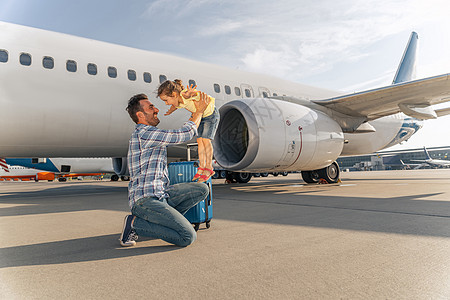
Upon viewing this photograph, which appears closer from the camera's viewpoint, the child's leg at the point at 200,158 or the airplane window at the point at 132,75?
the child's leg at the point at 200,158

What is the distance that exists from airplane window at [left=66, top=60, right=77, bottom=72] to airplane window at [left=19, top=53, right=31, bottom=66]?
58cm

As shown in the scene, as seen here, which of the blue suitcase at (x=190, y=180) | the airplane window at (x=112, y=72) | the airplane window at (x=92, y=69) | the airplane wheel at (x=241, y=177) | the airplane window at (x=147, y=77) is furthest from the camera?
the airplane wheel at (x=241, y=177)

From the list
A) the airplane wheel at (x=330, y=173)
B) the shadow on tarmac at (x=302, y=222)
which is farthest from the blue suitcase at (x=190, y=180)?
the airplane wheel at (x=330, y=173)

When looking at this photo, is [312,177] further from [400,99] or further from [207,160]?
[207,160]

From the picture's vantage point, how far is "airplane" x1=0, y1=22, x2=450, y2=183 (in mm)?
4918

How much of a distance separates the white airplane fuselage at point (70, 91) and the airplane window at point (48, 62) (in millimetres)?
24

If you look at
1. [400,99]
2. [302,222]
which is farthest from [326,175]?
[302,222]

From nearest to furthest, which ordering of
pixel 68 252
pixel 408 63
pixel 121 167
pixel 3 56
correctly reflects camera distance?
pixel 68 252 < pixel 3 56 < pixel 121 167 < pixel 408 63

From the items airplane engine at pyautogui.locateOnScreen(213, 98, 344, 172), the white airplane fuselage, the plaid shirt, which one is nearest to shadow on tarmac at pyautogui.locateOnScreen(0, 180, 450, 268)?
the plaid shirt

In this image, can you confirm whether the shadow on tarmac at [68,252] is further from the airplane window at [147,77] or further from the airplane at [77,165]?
the airplane at [77,165]

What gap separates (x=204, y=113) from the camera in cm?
228

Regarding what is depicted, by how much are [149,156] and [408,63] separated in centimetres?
1413

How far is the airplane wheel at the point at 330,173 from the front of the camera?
26.3 feet

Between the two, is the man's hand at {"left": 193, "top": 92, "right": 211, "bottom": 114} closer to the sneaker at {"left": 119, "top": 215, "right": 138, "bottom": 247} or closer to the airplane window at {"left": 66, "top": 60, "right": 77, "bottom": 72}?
the sneaker at {"left": 119, "top": 215, "right": 138, "bottom": 247}
